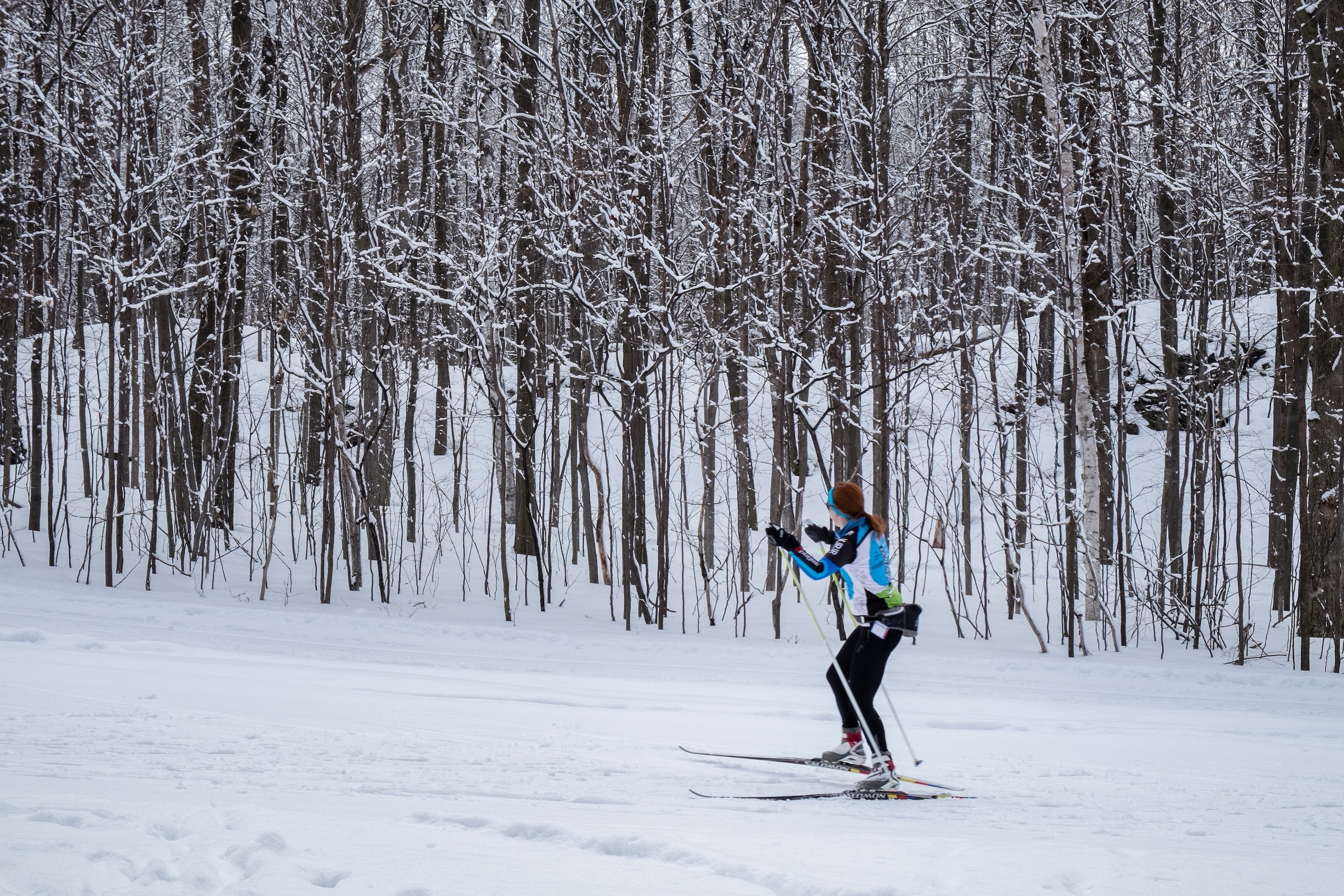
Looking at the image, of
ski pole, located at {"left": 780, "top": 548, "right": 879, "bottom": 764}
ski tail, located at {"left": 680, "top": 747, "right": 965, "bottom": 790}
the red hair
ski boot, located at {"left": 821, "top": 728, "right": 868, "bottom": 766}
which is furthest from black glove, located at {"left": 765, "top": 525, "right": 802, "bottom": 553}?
ski tail, located at {"left": 680, "top": 747, "right": 965, "bottom": 790}

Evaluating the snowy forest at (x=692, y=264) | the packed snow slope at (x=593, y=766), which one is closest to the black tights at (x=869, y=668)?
the packed snow slope at (x=593, y=766)

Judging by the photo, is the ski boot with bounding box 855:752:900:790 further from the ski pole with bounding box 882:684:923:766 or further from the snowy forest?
the snowy forest

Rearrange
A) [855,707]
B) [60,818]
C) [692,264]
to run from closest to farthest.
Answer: [60,818], [855,707], [692,264]

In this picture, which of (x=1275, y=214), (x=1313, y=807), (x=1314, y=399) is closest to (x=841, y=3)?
(x=1275, y=214)

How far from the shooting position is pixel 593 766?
5.59 meters

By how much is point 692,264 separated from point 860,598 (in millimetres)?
8386

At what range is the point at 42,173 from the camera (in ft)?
49.4

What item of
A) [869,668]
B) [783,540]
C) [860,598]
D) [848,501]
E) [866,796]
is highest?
[848,501]

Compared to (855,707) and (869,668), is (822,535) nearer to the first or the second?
(869,668)

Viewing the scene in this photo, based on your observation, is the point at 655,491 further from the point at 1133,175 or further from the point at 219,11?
the point at 219,11

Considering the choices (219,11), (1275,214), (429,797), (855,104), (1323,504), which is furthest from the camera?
(219,11)

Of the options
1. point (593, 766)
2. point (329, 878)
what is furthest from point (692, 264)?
point (329, 878)

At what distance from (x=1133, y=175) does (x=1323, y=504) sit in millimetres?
4754

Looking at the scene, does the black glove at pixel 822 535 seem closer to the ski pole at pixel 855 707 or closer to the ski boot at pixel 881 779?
the ski pole at pixel 855 707
